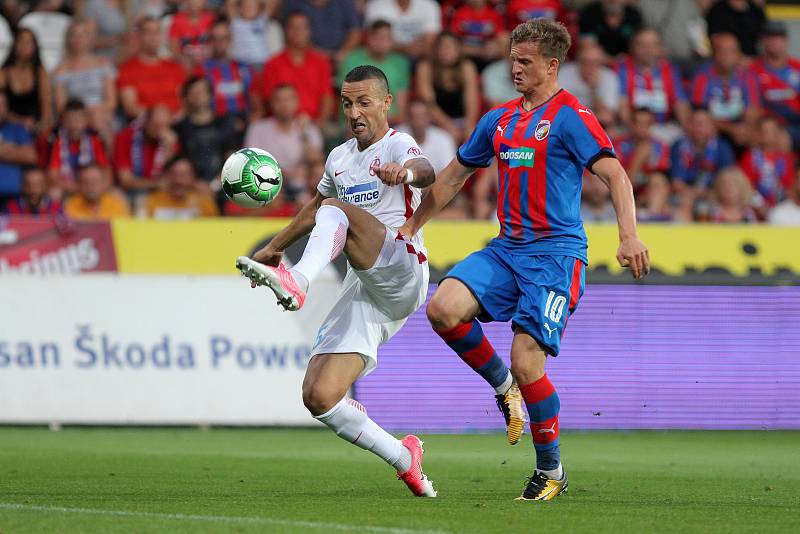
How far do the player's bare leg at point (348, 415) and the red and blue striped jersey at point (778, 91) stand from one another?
10.7m

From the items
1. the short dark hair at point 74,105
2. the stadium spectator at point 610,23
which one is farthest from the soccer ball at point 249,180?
the stadium spectator at point 610,23

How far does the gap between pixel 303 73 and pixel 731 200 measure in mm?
5034

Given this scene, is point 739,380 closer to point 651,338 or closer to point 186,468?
point 651,338

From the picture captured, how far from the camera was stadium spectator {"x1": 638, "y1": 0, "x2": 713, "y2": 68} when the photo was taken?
17.2 m

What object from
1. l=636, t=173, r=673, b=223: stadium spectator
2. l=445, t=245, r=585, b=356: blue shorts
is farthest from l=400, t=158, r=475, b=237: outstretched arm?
l=636, t=173, r=673, b=223: stadium spectator

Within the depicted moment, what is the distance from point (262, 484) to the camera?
7.95 metres

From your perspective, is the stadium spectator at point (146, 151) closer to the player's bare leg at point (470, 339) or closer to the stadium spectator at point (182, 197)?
the stadium spectator at point (182, 197)

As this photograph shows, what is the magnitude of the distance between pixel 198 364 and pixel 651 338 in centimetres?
414

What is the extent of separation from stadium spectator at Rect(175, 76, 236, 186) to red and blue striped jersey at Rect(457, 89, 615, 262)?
299 inches

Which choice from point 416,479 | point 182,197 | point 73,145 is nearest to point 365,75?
point 416,479

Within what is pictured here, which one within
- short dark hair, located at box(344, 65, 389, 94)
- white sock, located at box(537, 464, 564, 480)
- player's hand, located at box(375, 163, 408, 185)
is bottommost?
white sock, located at box(537, 464, 564, 480)

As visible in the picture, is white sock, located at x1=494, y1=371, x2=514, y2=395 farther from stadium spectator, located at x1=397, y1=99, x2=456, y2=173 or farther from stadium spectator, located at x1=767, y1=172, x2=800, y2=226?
stadium spectator, located at x1=767, y1=172, x2=800, y2=226

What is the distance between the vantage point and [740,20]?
676 inches

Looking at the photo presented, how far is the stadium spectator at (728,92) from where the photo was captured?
1606cm
